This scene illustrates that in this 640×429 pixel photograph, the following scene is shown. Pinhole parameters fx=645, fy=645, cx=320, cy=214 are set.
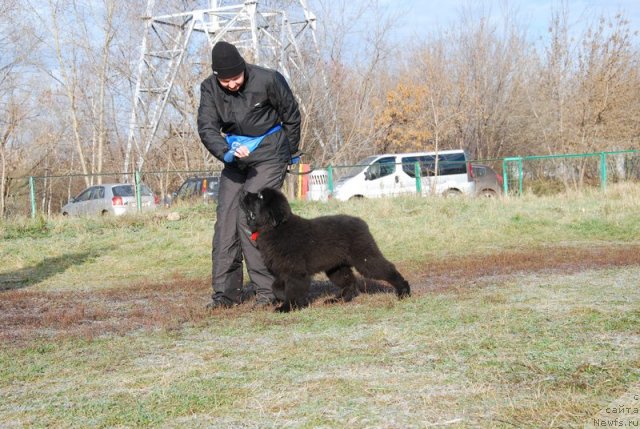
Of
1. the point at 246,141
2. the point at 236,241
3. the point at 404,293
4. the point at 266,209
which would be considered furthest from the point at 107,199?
the point at 404,293

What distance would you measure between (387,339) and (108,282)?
5.15m

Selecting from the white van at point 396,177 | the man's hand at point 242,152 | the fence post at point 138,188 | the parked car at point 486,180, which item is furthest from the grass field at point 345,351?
the parked car at point 486,180

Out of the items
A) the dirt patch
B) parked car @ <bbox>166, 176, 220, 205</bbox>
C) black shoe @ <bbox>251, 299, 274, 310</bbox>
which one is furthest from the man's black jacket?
parked car @ <bbox>166, 176, 220, 205</bbox>

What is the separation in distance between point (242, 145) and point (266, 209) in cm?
64

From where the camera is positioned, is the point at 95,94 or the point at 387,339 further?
the point at 95,94

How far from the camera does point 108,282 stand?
797 cm

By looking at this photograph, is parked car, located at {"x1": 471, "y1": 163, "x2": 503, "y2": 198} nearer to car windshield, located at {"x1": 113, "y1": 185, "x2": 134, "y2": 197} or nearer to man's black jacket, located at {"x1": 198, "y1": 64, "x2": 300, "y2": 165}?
car windshield, located at {"x1": 113, "y1": 185, "x2": 134, "y2": 197}

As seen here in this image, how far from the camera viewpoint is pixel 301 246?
5129 millimetres

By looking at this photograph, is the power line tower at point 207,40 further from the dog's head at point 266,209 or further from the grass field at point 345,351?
the dog's head at point 266,209

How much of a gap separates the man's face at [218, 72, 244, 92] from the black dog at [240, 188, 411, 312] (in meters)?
0.92

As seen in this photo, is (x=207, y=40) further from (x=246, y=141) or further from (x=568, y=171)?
(x=246, y=141)

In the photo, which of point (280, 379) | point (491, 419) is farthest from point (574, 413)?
point (280, 379)

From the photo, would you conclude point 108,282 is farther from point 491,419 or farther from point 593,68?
point 593,68

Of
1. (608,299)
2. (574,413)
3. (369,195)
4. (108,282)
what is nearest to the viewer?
(574,413)
